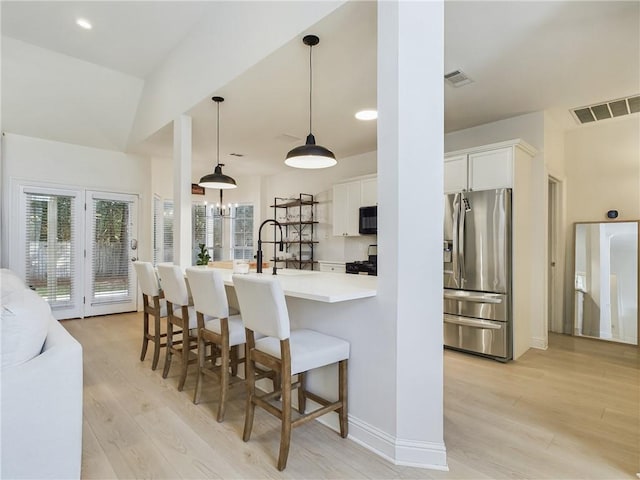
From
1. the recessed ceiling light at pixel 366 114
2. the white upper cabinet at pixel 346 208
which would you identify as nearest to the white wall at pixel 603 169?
the white upper cabinet at pixel 346 208

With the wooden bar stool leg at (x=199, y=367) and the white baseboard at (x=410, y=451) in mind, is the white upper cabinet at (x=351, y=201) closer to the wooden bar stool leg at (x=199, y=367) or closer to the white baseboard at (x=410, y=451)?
the wooden bar stool leg at (x=199, y=367)

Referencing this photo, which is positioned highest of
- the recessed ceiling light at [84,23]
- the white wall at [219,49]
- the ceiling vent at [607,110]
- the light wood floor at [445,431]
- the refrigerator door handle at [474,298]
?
the recessed ceiling light at [84,23]

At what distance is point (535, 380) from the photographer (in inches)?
121

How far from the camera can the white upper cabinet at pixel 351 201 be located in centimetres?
533

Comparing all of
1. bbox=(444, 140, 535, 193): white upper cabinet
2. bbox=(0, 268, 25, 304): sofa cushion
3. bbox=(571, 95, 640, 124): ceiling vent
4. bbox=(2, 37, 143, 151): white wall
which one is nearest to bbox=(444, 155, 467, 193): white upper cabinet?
bbox=(444, 140, 535, 193): white upper cabinet

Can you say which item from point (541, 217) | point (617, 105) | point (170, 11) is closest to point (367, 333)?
point (541, 217)

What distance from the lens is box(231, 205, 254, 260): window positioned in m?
8.02

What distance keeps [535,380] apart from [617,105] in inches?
122

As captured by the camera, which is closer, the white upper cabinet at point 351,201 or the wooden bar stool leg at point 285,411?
the wooden bar stool leg at point 285,411

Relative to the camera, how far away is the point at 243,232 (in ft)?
26.7

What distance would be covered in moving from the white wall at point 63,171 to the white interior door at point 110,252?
0.16 metres

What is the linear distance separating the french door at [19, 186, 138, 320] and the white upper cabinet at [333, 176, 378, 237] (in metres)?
3.43

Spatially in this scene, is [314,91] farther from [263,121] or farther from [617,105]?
[617,105]

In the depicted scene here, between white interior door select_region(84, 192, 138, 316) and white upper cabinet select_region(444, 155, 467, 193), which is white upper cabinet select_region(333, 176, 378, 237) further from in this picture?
white interior door select_region(84, 192, 138, 316)
